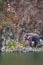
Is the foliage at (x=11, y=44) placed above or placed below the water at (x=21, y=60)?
below

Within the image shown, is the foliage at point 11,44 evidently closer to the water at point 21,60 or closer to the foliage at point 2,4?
the water at point 21,60

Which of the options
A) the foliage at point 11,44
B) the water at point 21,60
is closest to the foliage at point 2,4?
the foliage at point 11,44

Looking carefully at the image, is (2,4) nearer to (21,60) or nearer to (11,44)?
(11,44)

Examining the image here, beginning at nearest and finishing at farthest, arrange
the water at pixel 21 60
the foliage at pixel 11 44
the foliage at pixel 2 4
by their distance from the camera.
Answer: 1. the water at pixel 21 60
2. the foliage at pixel 11 44
3. the foliage at pixel 2 4

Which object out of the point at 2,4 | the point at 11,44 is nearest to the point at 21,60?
the point at 11,44

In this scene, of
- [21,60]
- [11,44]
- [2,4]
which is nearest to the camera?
[21,60]

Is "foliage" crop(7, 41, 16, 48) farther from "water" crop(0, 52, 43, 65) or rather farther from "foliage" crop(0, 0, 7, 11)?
"foliage" crop(0, 0, 7, 11)

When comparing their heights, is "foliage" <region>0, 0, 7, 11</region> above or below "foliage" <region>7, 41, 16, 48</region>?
above

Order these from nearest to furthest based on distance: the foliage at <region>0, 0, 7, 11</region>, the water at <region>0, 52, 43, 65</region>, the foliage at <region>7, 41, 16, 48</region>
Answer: the water at <region>0, 52, 43, 65</region> → the foliage at <region>7, 41, 16, 48</region> → the foliage at <region>0, 0, 7, 11</region>

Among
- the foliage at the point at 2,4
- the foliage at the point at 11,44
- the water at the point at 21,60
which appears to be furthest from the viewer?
the foliage at the point at 2,4

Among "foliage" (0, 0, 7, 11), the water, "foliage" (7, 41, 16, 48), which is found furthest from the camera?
"foliage" (0, 0, 7, 11)

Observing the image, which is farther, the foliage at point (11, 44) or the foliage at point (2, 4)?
the foliage at point (2, 4)

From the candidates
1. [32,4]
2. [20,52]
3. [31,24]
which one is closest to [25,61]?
[20,52]

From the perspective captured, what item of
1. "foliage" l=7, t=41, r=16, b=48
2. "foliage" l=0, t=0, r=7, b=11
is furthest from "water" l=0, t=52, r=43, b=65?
"foliage" l=0, t=0, r=7, b=11
